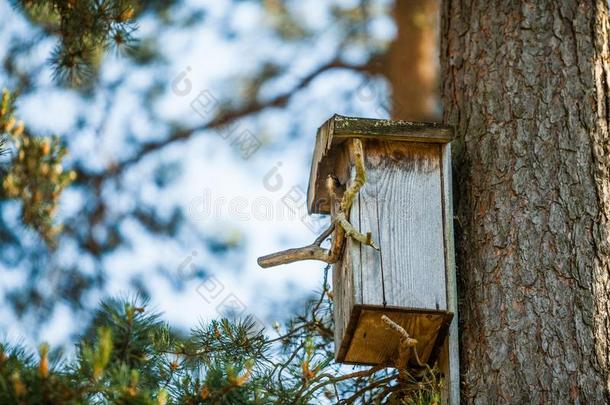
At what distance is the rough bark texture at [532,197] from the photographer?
2783 mm

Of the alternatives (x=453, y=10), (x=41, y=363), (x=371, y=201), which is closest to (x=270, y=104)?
(x=453, y=10)

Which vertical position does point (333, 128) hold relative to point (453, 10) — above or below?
below

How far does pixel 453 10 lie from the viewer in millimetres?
3484

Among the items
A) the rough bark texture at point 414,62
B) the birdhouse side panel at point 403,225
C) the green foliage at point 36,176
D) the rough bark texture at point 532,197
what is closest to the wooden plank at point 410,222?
the birdhouse side panel at point 403,225

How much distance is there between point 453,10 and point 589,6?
44 cm

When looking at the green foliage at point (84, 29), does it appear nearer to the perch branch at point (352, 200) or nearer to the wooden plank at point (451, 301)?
the perch branch at point (352, 200)

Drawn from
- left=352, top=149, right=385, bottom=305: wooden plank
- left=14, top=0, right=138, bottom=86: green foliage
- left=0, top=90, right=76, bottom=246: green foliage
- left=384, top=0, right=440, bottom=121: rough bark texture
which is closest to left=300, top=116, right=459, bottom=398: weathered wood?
left=352, top=149, right=385, bottom=305: wooden plank

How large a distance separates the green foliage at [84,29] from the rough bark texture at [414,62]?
2.50 m

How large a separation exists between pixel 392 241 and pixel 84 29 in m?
1.75

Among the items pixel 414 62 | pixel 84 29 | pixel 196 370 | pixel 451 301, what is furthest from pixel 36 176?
pixel 414 62

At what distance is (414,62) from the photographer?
6688mm

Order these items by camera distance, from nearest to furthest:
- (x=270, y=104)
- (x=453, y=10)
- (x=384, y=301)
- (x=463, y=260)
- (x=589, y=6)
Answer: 1. (x=384, y=301)
2. (x=463, y=260)
3. (x=589, y=6)
4. (x=453, y=10)
5. (x=270, y=104)

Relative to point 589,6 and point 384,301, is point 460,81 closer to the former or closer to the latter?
point 589,6

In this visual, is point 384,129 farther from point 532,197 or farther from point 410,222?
point 532,197
